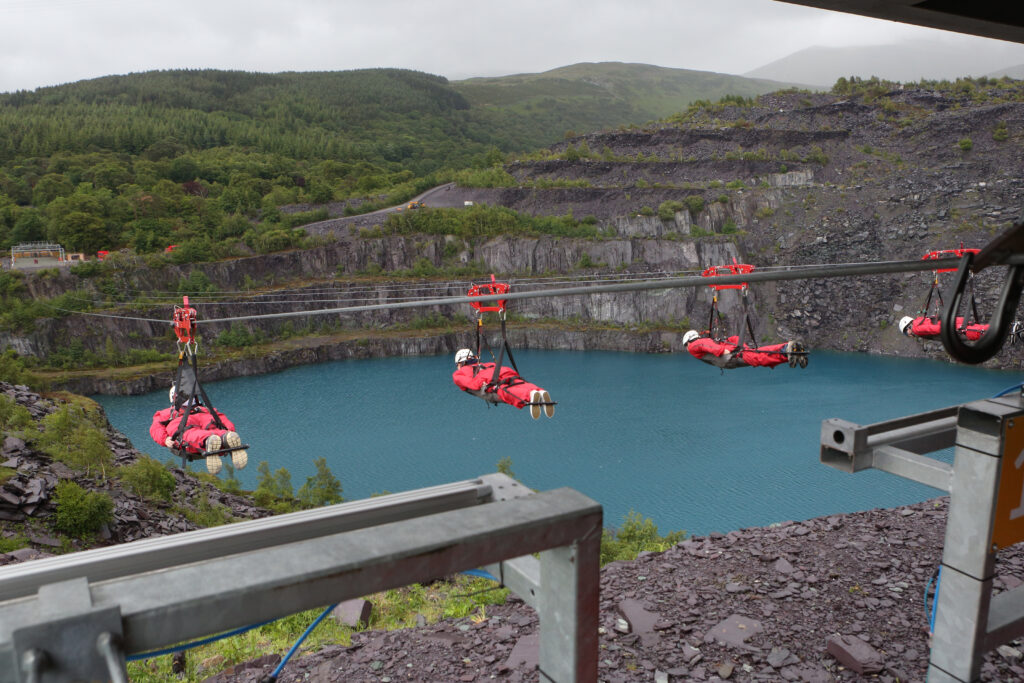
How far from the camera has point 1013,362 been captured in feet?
81.5

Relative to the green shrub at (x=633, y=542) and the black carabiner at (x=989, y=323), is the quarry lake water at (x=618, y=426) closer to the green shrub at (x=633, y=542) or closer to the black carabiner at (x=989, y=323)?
the green shrub at (x=633, y=542)

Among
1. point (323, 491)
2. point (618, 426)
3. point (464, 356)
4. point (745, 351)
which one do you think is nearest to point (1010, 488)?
point (464, 356)

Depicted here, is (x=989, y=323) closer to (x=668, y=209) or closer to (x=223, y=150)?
(x=668, y=209)

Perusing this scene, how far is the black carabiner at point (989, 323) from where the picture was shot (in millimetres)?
1484

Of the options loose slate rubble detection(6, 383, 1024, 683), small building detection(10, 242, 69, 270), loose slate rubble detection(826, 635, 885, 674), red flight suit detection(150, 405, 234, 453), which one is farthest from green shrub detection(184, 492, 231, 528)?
small building detection(10, 242, 69, 270)

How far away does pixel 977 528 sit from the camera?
1586 millimetres

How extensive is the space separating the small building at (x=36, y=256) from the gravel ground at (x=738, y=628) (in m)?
30.4

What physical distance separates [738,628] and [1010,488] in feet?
6.30

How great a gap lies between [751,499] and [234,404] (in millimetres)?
16578

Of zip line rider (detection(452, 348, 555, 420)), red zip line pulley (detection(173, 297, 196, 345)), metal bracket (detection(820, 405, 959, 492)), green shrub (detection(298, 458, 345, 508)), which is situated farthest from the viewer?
green shrub (detection(298, 458, 345, 508))

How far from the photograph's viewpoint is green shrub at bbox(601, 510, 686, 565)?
7.27 m

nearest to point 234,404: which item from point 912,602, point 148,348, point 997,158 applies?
point 148,348

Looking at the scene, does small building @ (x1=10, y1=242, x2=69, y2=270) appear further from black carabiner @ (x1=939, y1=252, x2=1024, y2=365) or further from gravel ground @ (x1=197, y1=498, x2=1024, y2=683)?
black carabiner @ (x1=939, y1=252, x2=1024, y2=365)

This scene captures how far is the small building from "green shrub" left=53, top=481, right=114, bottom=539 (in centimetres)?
2437
